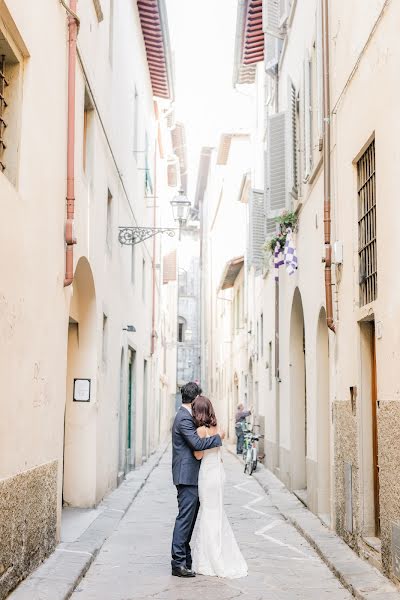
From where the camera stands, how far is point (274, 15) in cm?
1606

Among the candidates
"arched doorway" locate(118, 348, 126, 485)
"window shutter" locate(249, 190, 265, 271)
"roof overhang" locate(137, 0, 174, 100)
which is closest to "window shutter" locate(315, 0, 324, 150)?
"arched doorway" locate(118, 348, 126, 485)

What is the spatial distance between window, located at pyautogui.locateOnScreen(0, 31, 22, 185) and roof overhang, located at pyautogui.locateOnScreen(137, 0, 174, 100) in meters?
12.3

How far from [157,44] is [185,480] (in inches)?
580

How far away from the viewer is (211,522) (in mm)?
7543

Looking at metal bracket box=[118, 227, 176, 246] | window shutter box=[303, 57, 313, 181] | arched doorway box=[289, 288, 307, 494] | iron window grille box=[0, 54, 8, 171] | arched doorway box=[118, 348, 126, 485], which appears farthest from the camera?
arched doorway box=[118, 348, 126, 485]

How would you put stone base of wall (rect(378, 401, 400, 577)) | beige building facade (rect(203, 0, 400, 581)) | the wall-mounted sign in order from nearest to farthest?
stone base of wall (rect(378, 401, 400, 577)) < beige building facade (rect(203, 0, 400, 581)) < the wall-mounted sign

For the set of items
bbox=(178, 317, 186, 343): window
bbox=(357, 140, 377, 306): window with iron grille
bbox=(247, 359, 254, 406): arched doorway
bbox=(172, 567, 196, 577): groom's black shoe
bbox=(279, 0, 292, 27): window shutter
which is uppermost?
bbox=(279, 0, 292, 27): window shutter

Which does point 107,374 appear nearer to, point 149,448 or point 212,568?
point 212,568

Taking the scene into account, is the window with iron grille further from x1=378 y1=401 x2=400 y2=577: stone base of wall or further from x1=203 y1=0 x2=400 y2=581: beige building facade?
x1=378 y1=401 x2=400 y2=577: stone base of wall

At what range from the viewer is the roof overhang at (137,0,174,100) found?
→ 61.0 ft

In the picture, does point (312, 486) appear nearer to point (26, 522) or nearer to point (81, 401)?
point (81, 401)

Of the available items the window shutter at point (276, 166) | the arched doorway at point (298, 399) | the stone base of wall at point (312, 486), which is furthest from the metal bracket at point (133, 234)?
the stone base of wall at point (312, 486)

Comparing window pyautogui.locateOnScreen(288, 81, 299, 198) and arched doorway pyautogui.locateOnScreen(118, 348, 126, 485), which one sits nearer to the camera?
window pyautogui.locateOnScreen(288, 81, 299, 198)

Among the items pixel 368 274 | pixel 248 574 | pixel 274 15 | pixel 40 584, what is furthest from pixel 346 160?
pixel 274 15
